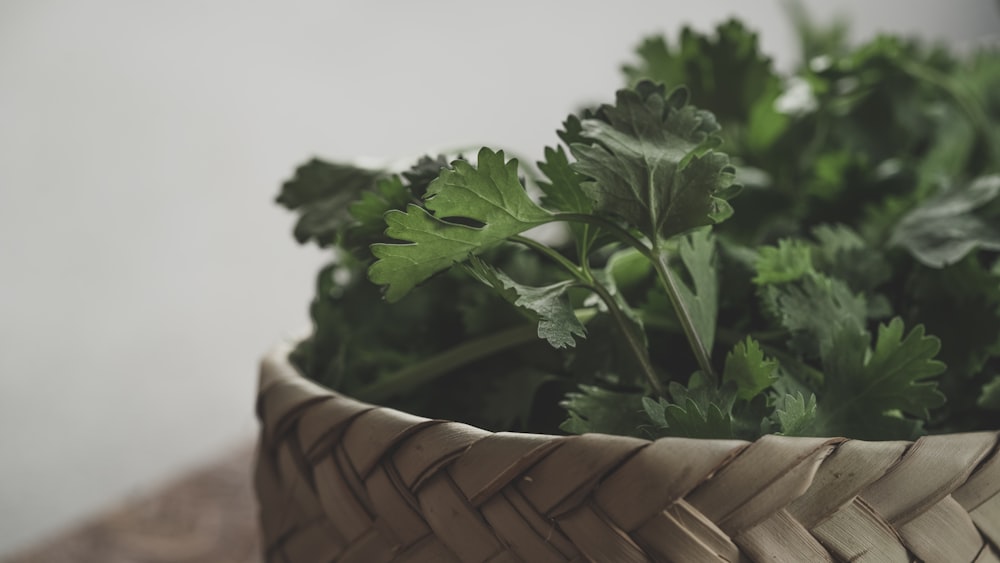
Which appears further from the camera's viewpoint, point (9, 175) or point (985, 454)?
point (9, 175)

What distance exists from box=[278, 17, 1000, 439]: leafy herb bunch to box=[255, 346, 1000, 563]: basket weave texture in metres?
0.04

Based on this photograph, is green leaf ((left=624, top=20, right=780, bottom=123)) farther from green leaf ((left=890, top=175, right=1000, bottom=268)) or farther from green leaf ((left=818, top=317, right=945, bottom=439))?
green leaf ((left=818, top=317, right=945, bottom=439))

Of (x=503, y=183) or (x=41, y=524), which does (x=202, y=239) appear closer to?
(x=41, y=524)

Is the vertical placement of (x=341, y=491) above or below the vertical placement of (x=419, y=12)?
below

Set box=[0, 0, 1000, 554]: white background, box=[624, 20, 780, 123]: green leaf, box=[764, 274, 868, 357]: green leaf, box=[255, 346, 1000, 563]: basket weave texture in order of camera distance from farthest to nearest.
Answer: box=[0, 0, 1000, 554]: white background, box=[624, 20, 780, 123]: green leaf, box=[764, 274, 868, 357]: green leaf, box=[255, 346, 1000, 563]: basket weave texture

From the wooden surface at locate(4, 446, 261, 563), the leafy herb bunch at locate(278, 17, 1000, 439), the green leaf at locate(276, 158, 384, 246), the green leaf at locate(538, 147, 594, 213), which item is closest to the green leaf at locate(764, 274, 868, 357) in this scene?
the leafy herb bunch at locate(278, 17, 1000, 439)

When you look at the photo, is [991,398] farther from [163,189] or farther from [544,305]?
[163,189]

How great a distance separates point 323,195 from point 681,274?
0.19 meters

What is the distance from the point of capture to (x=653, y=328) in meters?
0.46

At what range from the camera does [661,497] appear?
301 millimetres

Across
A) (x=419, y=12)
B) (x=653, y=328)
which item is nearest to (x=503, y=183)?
(x=653, y=328)

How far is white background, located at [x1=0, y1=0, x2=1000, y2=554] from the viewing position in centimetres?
140

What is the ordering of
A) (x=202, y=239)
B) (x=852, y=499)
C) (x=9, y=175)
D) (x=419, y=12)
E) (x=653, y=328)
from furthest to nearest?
1. (x=419, y=12)
2. (x=202, y=239)
3. (x=9, y=175)
4. (x=653, y=328)
5. (x=852, y=499)

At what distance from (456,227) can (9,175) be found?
123 cm
